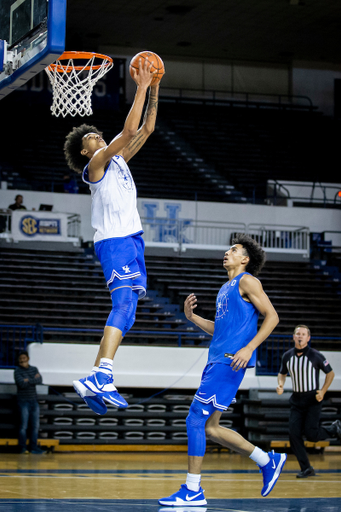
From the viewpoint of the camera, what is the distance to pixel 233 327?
234 inches

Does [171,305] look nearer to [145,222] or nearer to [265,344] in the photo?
[265,344]

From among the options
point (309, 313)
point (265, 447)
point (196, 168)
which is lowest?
point (265, 447)

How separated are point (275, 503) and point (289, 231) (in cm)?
1516

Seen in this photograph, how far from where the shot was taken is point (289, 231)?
21.1m

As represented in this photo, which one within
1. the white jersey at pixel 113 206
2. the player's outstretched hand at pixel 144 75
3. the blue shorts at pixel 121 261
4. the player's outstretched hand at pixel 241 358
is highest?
the player's outstretched hand at pixel 144 75

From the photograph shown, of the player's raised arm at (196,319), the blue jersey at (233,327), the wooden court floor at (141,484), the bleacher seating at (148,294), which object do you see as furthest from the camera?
the bleacher seating at (148,294)

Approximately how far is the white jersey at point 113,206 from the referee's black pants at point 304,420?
5.03 meters

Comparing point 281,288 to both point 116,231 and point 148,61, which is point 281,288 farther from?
point 148,61

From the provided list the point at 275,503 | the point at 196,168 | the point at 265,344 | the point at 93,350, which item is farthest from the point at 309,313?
the point at 275,503

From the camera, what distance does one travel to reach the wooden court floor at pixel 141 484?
6.02 m

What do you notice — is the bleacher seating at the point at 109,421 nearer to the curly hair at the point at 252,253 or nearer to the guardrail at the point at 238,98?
the curly hair at the point at 252,253

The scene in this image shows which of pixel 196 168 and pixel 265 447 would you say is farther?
pixel 196 168

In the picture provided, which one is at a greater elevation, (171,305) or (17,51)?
(17,51)

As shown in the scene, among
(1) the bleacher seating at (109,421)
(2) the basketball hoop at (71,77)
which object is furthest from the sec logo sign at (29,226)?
(2) the basketball hoop at (71,77)
